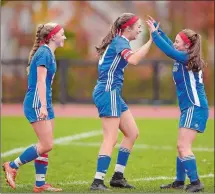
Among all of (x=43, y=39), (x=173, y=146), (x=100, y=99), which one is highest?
(x=43, y=39)

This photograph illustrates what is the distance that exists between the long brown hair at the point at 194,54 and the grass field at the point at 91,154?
1.47 meters

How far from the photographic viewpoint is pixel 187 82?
9.99 m

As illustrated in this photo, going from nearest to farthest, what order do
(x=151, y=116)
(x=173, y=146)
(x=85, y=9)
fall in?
(x=173, y=146) < (x=151, y=116) < (x=85, y=9)

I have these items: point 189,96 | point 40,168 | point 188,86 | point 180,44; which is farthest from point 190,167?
point 40,168

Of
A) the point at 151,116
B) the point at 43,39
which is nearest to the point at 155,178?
the point at 43,39

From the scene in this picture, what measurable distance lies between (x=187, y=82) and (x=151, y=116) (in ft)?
47.2

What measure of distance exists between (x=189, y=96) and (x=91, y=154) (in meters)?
5.22

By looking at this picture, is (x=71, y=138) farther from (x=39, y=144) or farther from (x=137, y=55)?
(x=137, y=55)

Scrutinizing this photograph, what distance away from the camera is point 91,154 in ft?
49.1

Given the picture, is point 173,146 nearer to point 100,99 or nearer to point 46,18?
point 100,99

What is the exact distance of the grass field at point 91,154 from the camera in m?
11.3

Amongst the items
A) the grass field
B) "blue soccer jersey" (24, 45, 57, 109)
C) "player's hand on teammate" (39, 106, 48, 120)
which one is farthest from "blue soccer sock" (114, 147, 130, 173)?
"player's hand on teammate" (39, 106, 48, 120)

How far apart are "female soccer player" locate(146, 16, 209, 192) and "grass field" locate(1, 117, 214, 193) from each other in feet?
1.53

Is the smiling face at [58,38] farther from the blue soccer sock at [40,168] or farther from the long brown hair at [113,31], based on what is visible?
the blue soccer sock at [40,168]
